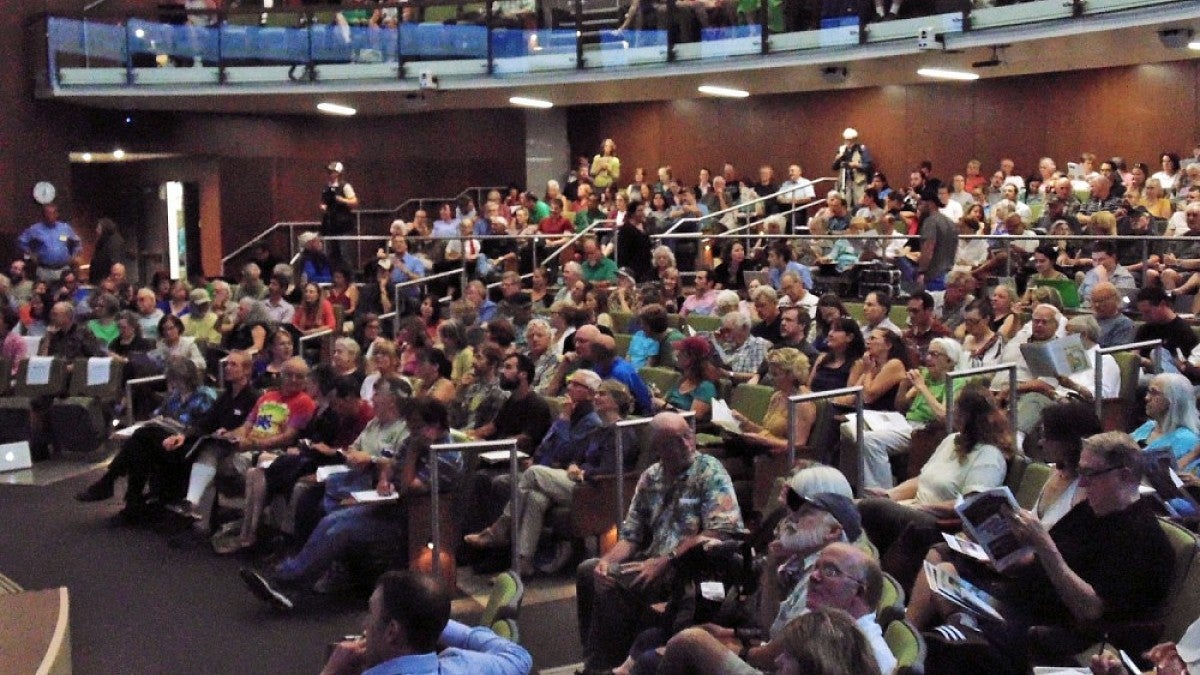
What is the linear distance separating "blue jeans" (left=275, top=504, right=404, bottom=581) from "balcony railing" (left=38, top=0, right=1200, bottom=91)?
355 inches

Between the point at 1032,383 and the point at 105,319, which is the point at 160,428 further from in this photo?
the point at 1032,383

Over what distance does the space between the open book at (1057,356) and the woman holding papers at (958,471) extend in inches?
73.4

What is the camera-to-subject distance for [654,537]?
5.68 m

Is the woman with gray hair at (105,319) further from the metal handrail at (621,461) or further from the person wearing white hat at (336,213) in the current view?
the metal handrail at (621,461)

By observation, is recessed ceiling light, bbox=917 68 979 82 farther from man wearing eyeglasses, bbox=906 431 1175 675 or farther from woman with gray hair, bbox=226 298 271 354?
man wearing eyeglasses, bbox=906 431 1175 675

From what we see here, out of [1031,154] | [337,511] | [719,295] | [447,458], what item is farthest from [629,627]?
[1031,154]

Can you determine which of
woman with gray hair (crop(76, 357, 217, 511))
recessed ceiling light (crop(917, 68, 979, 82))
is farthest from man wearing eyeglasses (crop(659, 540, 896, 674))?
recessed ceiling light (crop(917, 68, 979, 82))

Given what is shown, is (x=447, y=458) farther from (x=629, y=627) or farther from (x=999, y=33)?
(x=999, y=33)

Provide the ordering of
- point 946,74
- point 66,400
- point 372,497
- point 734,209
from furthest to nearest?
point 946,74
point 734,209
point 66,400
point 372,497

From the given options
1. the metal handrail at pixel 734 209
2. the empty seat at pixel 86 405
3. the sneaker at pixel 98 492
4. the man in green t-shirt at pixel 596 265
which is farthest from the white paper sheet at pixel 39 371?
the metal handrail at pixel 734 209

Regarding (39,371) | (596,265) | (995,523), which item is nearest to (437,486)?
(995,523)

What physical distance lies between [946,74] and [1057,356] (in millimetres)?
8855

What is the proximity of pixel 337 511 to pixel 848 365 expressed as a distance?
2897 mm

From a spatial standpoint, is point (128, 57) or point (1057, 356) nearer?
point (1057, 356)
